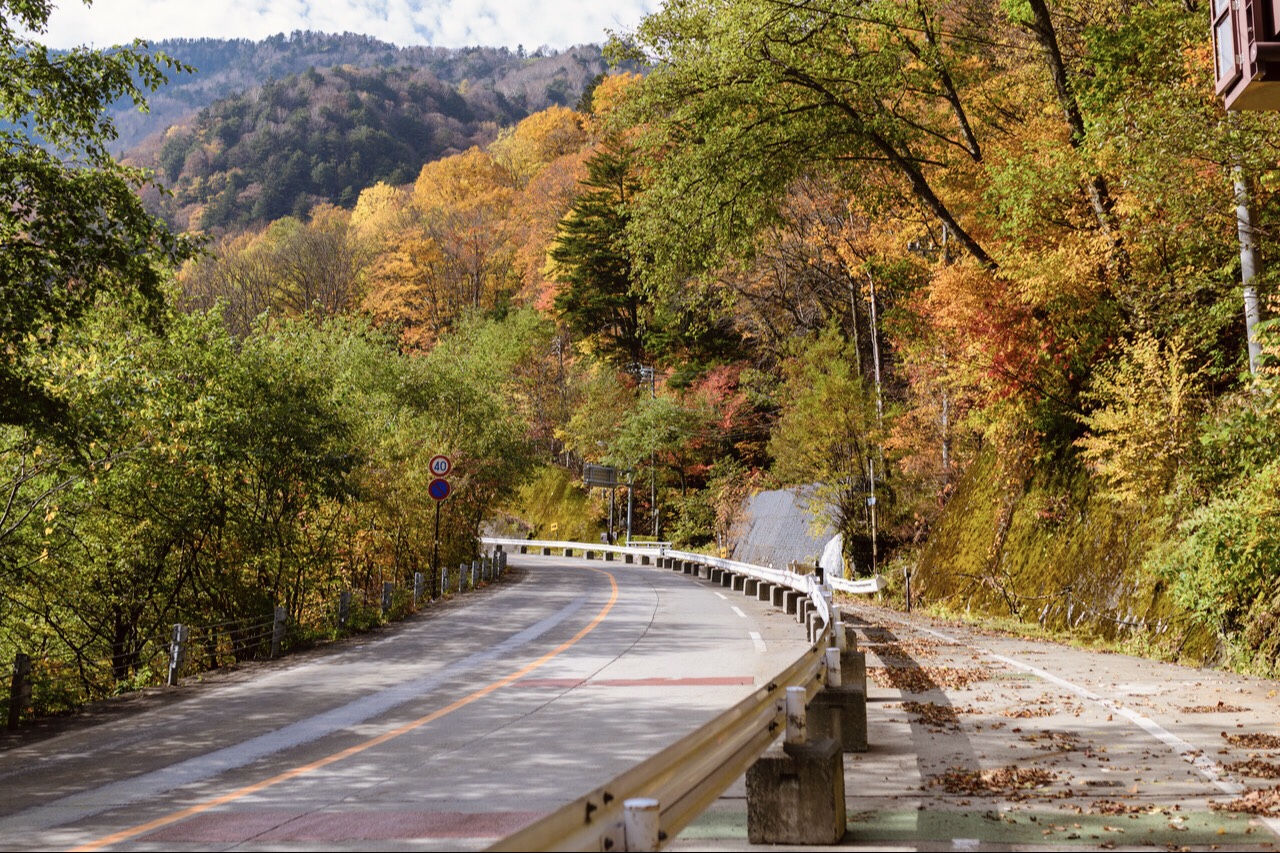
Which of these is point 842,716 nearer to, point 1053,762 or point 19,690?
point 1053,762

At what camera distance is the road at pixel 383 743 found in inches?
277

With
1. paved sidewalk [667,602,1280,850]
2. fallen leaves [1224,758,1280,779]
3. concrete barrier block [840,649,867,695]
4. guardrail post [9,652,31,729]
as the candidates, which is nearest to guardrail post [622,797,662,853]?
paved sidewalk [667,602,1280,850]

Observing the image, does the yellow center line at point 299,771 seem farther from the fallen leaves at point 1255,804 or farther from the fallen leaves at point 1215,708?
the fallen leaves at point 1215,708

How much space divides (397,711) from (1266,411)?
11.0 m

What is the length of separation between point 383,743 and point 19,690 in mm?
4835

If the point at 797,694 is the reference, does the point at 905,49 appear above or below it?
above

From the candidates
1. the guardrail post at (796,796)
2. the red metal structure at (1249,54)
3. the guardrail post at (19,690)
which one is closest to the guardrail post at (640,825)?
the guardrail post at (796,796)

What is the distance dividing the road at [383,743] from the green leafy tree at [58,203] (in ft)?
13.6

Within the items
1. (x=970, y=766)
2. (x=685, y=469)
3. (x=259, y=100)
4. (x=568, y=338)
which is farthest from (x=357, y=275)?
(x=259, y=100)

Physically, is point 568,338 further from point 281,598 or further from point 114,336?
point 114,336

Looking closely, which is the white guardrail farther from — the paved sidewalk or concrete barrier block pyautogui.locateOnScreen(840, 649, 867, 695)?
concrete barrier block pyautogui.locateOnScreen(840, 649, 867, 695)

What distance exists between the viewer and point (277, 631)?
61.8ft

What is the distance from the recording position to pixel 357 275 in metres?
66.9

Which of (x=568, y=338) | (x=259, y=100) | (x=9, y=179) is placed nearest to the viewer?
(x=9, y=179)
